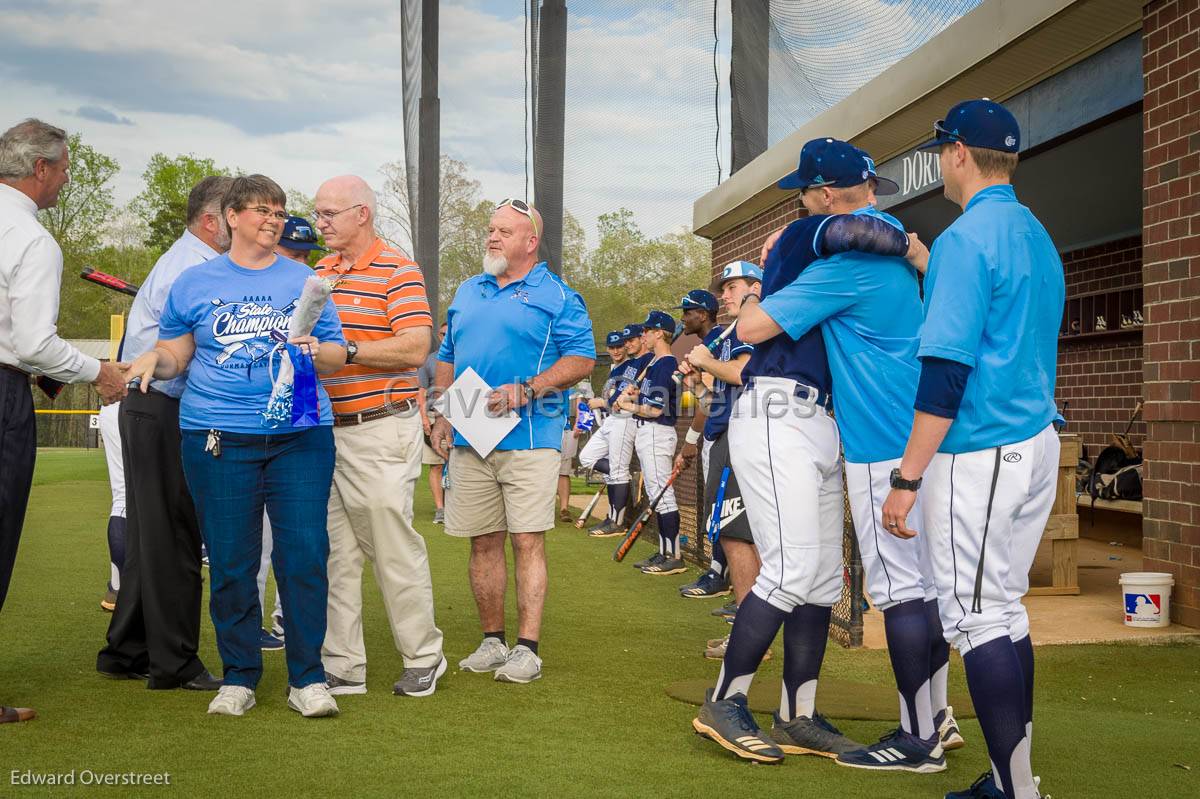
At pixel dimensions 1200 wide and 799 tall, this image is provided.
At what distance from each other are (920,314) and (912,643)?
45.2 inches

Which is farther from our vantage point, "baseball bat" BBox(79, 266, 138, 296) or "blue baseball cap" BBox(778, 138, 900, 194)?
"baseball bat" BBox(79, 266, 138, 296)

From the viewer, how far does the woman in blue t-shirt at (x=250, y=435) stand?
425cm

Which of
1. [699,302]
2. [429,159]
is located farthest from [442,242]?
[699,302]

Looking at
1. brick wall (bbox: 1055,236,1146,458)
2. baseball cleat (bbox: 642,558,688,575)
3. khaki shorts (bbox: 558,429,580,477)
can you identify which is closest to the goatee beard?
baseball cleat (bbox: 642,558,688,575)

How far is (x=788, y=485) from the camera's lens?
3.79m

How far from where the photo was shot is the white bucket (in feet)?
19.8

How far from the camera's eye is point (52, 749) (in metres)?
3.74

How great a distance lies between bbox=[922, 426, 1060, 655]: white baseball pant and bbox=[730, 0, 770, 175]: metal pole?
27.1ft

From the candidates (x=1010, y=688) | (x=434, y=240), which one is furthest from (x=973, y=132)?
(x=434, y=240)

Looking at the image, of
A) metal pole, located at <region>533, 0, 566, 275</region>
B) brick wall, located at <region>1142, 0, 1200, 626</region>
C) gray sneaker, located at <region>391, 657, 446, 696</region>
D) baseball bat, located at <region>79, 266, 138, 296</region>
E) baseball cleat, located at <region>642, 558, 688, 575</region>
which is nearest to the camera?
gray sneaker, located at <region>391, 657, 446, 696</region>

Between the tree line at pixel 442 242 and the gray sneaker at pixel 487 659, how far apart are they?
11.1ft

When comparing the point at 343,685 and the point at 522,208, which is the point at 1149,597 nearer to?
the point at 522,208

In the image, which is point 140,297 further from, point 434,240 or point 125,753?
point 434,240

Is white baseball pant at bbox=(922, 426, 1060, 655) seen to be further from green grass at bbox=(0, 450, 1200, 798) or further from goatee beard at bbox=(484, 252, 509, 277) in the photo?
goatee beard at bbox=(484, 252, 509, 277)
